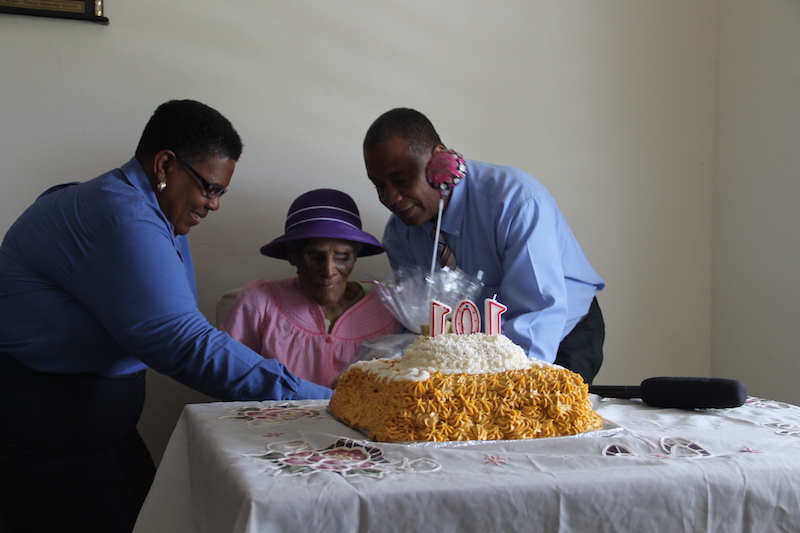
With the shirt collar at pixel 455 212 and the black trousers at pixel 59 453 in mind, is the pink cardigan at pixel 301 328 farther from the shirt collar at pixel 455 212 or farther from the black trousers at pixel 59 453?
the black trousers at pixel 59 453

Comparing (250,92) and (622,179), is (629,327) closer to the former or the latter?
(622,179)

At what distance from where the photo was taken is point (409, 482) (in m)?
0.93

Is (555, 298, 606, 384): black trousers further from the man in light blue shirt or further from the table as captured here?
the table

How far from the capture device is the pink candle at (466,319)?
149 cm

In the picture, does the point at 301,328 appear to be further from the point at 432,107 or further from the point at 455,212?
the point at 432,107

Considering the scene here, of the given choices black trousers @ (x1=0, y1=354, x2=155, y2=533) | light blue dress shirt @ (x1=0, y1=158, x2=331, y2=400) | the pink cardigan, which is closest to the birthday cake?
light blue dress shirt @ (x1=0, y1=158, x2=331, y2=400)

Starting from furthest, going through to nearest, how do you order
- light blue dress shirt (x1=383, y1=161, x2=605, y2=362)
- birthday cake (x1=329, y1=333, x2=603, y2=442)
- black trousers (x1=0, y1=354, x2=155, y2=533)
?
1. light blue dress shirt (x1=383, y1=161, x2=605, y2=362)
2. black trousers (x1=0, y1=354, x2=155, y2=533)
3. birthday cake (x1=329, y1=333, x2=603, y2=442)

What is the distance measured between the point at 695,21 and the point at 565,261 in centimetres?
170

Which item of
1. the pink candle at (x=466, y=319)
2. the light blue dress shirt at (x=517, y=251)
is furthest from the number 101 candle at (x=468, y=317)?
the light blue dress shirt at (x=517, y=251)

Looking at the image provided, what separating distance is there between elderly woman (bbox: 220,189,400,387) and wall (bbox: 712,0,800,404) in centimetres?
169

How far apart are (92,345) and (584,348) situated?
63.5 inches

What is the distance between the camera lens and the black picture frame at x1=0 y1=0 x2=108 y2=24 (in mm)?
2506

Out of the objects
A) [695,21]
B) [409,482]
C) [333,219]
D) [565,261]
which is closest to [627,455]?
[409,482]

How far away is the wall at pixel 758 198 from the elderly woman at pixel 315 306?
1690 millimetres
